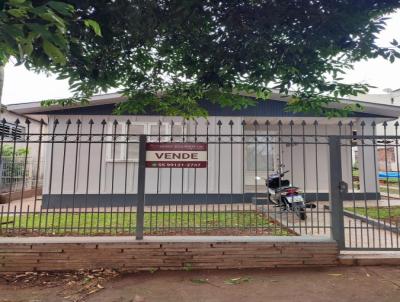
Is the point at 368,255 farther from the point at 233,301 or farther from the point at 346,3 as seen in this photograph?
the point at 346,3

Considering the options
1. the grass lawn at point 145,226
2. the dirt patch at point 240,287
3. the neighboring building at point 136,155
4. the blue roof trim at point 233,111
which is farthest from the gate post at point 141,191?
the blue roof trim at point 233,111

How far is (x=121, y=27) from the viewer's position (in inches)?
155

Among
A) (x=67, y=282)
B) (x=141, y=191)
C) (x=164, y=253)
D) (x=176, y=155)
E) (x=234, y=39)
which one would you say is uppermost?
(x=234, y=39)

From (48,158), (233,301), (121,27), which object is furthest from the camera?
(48,158)

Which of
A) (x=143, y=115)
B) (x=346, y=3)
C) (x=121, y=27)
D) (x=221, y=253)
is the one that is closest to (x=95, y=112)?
(x=143, y=115)

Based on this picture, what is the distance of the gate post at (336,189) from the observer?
4426 millimetres

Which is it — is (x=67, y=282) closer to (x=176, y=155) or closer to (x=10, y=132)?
(x=176, y=155)

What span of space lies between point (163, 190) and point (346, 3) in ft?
25.2

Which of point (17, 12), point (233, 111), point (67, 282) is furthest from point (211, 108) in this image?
point (17, 12)

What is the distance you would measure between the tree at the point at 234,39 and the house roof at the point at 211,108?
464 cm

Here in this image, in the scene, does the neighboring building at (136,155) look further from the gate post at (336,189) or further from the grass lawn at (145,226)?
the gate post at (336,189)

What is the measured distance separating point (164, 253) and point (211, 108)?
695cm

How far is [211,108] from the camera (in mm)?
10484

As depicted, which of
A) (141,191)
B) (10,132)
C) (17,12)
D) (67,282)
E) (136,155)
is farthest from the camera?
(136,155)
